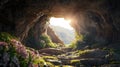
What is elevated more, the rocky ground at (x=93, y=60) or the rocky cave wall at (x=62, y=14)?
the rocky cave wall at (x=62, y=14)

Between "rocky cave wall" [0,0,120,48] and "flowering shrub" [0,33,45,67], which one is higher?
"rocky cave wall" [0,0,120,48]

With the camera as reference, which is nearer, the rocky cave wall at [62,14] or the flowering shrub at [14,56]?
the flowering shrub at [14,56]

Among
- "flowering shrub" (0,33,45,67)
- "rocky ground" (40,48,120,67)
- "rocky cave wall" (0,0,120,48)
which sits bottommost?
"rocky ground" (40,48,120,67)

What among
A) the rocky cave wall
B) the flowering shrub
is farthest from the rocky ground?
the flowering shrub

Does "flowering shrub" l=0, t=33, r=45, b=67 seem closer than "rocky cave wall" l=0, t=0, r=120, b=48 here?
Yes

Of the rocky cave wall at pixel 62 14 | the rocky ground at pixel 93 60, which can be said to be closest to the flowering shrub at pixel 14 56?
the rocky cave wall at pixel 62 14

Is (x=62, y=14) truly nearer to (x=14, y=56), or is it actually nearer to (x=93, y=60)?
(x=93, y=60)

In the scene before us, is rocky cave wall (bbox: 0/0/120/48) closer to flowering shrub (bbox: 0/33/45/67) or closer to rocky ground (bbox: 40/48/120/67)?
rocky ground (bbox: 40/48/120/67)

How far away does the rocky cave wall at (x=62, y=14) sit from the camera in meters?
36.5

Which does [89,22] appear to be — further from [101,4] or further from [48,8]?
[48,8]

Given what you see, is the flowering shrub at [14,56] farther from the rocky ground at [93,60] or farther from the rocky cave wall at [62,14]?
the rocky ground at [93,60]

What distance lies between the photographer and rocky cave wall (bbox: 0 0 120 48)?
36.5 meters

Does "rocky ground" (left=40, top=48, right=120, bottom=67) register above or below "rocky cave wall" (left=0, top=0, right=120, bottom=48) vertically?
below

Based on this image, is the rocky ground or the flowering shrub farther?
the rocky ground
